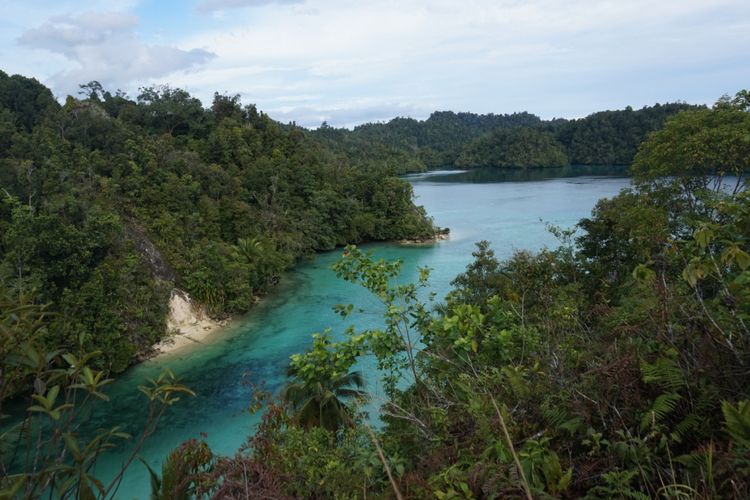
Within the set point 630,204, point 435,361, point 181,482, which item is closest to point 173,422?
point 181,482

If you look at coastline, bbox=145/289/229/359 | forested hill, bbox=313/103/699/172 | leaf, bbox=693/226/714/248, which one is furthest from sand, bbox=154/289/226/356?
forested hill, bbox=313/103/699/172

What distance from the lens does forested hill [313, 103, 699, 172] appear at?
7381 cm

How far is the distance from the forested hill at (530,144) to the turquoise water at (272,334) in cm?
2812

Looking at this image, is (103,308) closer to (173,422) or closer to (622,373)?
(173,422)

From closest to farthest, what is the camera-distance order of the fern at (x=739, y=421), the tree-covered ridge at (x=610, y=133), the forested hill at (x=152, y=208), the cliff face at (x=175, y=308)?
1. the fern at (x=739, y=421)
2. the forested hill at (x=152, y=208)
3. the cliff face at (x=175, y=308)
4. the tree-covered ridge at (x=610, y=133)

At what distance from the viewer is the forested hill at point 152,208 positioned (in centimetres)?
1440

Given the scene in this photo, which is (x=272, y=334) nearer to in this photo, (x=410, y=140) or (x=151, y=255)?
(x=151, y=255)

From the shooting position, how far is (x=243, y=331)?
19016mm

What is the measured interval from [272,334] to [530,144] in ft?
249

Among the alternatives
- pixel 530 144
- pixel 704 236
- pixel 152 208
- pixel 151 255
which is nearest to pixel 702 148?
pixel 704 236

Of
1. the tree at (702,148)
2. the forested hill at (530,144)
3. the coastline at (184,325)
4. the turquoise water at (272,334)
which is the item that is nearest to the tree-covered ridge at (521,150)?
the forested hill at (530,144)

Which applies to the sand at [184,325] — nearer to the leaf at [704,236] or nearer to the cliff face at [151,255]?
the cliff face at [151,255]

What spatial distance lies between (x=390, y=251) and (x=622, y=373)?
99.8ft

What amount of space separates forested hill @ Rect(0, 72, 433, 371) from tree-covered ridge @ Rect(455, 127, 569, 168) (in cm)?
5023
